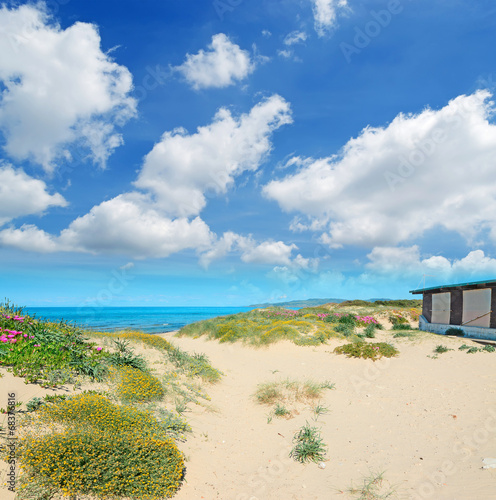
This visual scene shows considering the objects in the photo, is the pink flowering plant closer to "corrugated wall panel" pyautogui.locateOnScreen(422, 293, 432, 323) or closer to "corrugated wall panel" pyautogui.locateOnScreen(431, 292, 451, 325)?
"corrugated wall panel" pyautogui.locateOnScreen(431, 292, 451, 325)

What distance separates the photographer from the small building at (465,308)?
20047 mm

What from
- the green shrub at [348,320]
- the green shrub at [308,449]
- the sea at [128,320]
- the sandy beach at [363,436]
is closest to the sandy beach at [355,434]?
the sandy beach at [363,436]

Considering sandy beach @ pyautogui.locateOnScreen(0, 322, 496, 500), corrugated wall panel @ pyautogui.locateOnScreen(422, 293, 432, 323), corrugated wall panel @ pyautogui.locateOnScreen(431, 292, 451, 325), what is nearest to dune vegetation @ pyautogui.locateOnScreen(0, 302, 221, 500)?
sandy beach @ pyautogui.locateOnScreen(0, 322, 496, 500)

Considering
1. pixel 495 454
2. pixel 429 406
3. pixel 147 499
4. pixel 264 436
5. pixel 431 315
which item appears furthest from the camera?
pixel 431 315

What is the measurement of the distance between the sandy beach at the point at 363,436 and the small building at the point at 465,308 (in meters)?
7.49

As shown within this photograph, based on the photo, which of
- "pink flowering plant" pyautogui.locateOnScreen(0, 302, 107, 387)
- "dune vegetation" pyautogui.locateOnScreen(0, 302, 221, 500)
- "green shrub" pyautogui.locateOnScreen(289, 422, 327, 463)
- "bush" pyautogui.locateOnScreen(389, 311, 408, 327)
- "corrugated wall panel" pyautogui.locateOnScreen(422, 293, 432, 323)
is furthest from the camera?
"bush" pyautogui.locateOnScreen(389, 311, 408, 327)

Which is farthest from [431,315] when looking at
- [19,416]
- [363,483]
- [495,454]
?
[19,416]

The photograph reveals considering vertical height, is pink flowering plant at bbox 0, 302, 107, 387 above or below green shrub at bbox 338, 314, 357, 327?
above

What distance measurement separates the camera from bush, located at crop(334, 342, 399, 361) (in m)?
15.9

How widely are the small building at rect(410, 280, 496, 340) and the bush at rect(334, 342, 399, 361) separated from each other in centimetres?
851

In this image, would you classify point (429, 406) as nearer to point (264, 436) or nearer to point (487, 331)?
point (264, 436)

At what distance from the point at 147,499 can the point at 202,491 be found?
1.08 m

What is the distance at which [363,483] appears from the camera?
5.71m

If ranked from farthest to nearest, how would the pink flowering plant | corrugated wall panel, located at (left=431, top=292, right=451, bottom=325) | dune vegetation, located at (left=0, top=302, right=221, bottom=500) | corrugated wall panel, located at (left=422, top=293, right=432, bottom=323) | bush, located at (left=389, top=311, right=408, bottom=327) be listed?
bush, located at (left=389, top=311, right=408, bottom=327)
corrugated wall panel, located at (left=422, top=293, right=432, bottom=323)
corrugated wall panel, located at (left=431, top=292, right=451, bottom=325)
the pink flowering plant
dune vegetation, located at (left=0, top=302, right=221, bottom=500)
